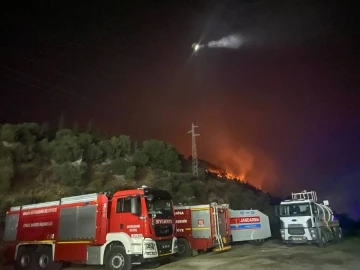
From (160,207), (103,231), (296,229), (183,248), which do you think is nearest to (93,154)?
(183,248)

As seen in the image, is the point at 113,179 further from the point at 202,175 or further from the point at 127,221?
the point at 127,221

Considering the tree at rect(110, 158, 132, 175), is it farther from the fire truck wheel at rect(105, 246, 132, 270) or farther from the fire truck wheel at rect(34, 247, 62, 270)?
the fire truck wheel at rect(105, 246, 132, 270)

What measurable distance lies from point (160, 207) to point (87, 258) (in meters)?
3.56

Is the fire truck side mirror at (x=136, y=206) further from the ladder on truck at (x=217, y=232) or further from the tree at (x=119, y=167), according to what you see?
the tree at (x=119, y=167)

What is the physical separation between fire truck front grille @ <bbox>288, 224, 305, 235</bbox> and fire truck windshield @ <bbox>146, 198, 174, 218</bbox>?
9.53 metres

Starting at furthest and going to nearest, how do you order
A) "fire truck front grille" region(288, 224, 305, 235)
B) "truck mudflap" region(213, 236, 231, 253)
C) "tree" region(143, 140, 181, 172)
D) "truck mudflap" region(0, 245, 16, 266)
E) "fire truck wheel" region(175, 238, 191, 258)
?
"tree" region(143, 140, 181, 172)
"fire truck front grille" region(288, 224, 305, 235)
"truck mudflap" region(213, 236, 231, 253)
"fire truck wheel" region(175, 238, 191, 258)
"truck mudflap" region(0, 245, 16, 266)

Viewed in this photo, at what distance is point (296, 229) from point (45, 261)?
1393 cm

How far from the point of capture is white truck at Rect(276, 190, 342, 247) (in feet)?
65.7

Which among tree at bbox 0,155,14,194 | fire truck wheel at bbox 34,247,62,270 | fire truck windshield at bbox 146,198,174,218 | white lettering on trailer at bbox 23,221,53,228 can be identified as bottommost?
fire truck wheel at bbox 34,247,62,270

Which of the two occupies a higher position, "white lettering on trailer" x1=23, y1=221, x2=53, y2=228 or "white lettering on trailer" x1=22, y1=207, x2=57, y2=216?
"white lettering on trailer" x1=22, y1=207, x2=57, y2=216

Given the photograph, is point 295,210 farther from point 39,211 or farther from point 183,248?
point 39,211

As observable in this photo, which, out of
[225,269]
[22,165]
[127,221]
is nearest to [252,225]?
[225,269]

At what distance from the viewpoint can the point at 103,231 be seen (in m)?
13.8

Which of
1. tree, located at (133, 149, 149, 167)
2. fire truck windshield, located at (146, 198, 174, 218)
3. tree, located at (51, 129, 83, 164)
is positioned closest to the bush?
tree, located at (51, 129, 83, 164)
